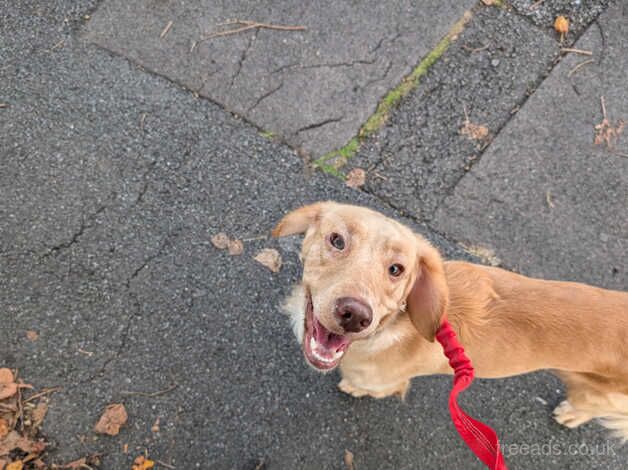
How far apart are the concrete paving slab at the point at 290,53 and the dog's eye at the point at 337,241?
162 centimetres

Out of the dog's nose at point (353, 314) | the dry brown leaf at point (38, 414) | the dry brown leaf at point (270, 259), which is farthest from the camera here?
the dry brown leaf at point (270, 259)

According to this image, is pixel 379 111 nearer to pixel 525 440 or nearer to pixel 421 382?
pixel 421 382

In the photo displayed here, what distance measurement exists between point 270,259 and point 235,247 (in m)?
0.27

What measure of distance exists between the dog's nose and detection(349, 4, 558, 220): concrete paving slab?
6.06 feet

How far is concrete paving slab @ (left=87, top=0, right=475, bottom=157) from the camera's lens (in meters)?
4.00

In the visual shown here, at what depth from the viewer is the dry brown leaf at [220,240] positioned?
361cm

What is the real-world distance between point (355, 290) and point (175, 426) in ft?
6.03

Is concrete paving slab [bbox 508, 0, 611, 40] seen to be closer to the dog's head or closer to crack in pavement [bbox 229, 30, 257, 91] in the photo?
crack in pavement [bbox 229, 30, 257, 91]

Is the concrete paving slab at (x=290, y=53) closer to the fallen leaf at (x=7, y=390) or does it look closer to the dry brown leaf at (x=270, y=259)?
the dry brown leaf at (x=270, y=259)

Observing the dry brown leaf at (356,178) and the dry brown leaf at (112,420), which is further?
the dry brown leaf at (356,178)

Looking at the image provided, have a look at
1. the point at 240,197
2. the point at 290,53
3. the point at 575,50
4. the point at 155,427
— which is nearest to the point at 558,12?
the point at 575,50

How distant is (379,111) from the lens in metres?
4.06

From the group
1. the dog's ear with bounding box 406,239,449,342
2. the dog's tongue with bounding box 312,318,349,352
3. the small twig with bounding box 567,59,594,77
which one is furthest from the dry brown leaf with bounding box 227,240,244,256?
the small twig with bounding box 567,59,594,77

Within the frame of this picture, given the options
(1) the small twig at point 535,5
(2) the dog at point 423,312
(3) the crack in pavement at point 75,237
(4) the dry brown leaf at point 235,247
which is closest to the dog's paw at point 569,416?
(2) the dog at point 423,312
